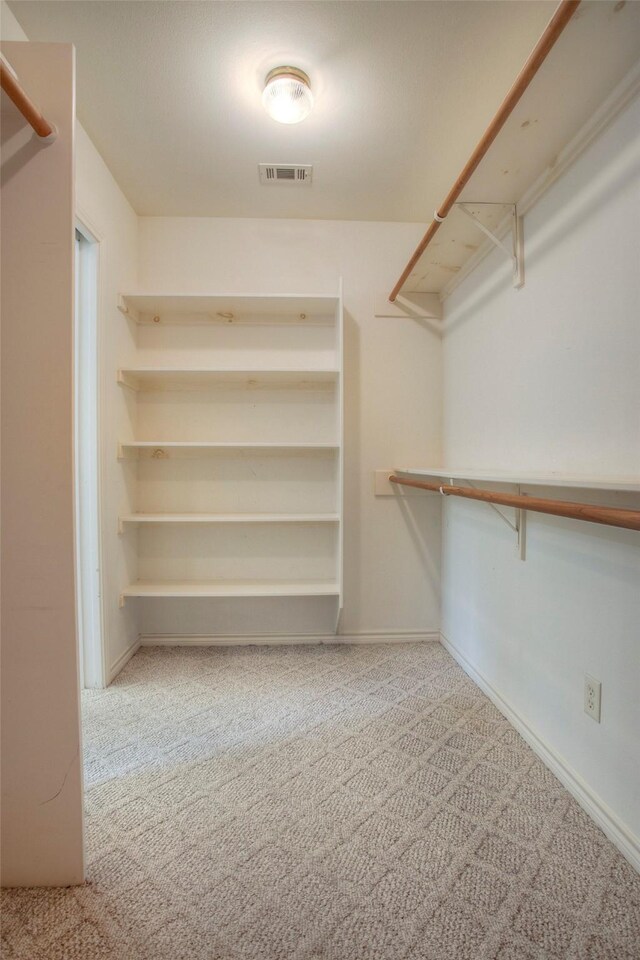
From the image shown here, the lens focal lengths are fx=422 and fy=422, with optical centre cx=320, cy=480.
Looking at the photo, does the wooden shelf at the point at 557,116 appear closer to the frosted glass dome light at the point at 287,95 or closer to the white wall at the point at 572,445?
the white wall at the point at 572,445

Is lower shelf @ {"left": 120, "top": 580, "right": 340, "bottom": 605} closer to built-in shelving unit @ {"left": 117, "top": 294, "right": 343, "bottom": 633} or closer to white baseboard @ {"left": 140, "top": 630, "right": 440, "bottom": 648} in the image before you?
built-in shelving unit @ {"left": 117, "top": 294, "right": 343, "bottom": 633}

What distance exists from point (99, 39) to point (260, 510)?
1.95 metres

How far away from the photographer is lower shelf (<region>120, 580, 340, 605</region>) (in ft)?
7.05

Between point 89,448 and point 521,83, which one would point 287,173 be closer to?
point 521,83

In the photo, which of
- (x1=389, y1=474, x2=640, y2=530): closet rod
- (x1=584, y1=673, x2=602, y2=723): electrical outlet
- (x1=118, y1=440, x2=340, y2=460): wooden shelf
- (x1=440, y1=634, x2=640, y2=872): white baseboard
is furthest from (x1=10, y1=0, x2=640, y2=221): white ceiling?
(x1=440, y1=634, x2=640, y2=872): white baseboard

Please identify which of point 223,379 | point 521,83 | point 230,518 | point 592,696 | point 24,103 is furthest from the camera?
point 223,379

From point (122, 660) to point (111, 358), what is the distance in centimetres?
151

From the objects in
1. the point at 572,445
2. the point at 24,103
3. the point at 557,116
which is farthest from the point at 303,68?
the point at 572,445

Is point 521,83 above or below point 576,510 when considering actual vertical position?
above

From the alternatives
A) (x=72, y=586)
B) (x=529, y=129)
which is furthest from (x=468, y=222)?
(x=72, y=586)

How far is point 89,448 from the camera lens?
1.91m

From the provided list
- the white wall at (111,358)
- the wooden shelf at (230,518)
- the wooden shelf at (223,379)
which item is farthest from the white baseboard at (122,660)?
the wooden shelf at (223,379)

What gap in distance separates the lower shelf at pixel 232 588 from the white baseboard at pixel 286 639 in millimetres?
323

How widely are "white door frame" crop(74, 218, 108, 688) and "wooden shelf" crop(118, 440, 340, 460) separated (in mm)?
230
